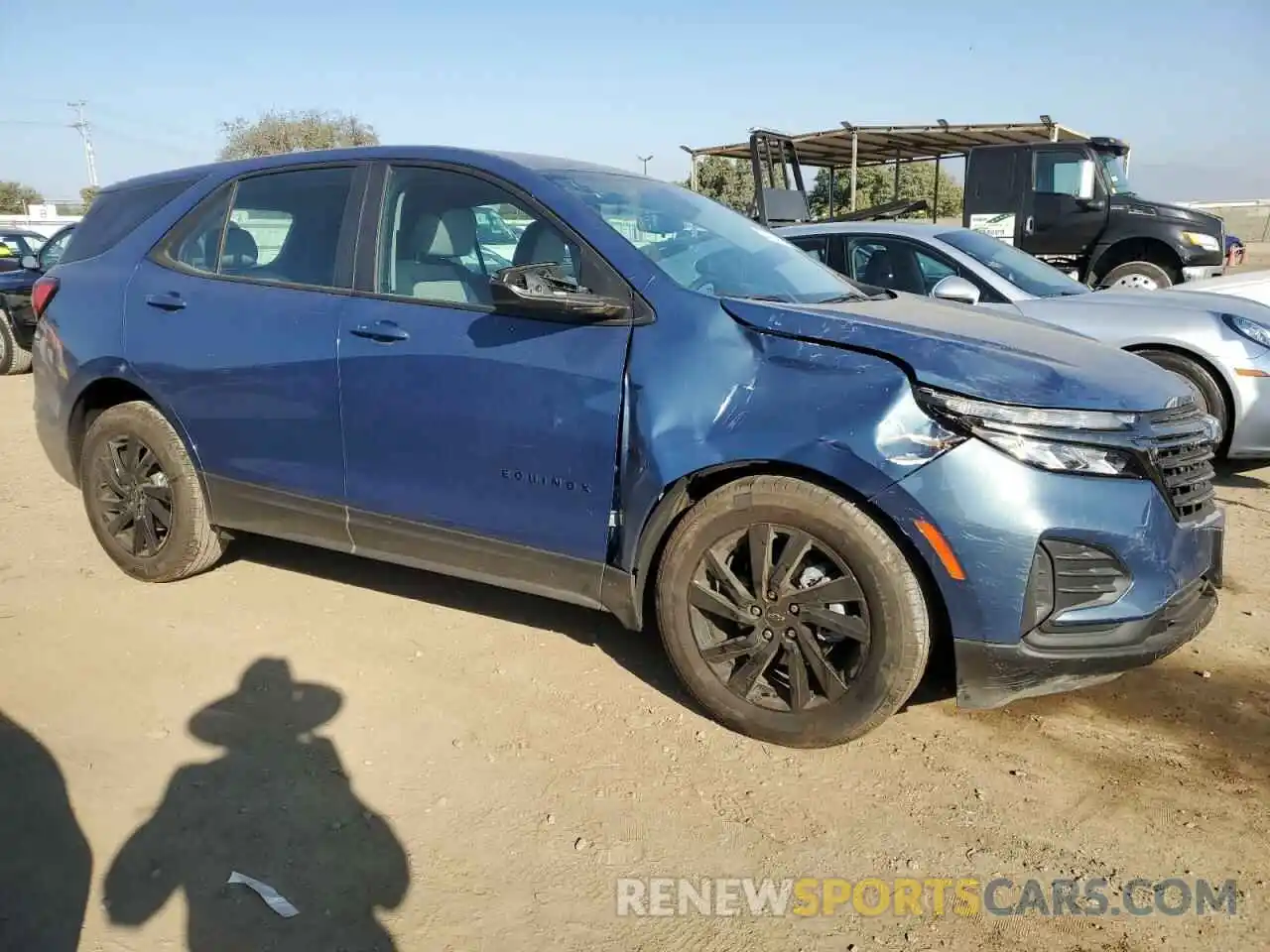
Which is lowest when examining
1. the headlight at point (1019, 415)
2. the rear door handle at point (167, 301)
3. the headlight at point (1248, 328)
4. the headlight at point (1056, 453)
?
→ the headlight at point (1056, 453)

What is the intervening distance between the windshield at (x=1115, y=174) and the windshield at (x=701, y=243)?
31.9 ft

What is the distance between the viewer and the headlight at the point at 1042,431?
8.33 feet

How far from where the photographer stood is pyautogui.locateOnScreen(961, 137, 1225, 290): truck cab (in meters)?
11.1

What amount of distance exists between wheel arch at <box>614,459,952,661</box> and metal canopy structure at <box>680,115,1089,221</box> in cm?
1290

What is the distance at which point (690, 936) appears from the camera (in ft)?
7.29

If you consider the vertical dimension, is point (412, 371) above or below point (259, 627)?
above

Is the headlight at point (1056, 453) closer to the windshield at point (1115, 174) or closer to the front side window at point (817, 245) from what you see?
the front side window at point (817, 245)

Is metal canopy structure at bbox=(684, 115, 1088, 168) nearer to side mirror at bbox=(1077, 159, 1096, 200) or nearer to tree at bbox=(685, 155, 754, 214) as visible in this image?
side mirror at bbox=(1077, 159, 1096, 200)

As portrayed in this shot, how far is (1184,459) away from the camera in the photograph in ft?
9.09

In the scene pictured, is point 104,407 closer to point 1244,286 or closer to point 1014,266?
point 1014,266

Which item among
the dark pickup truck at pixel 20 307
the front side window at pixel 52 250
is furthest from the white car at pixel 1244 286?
the front side window at pixel 52 250

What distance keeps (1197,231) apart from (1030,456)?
10538 millimetres

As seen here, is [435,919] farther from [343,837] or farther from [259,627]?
[259,627]

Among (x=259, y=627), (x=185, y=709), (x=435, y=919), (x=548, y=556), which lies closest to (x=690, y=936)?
(x=435, y=919)
